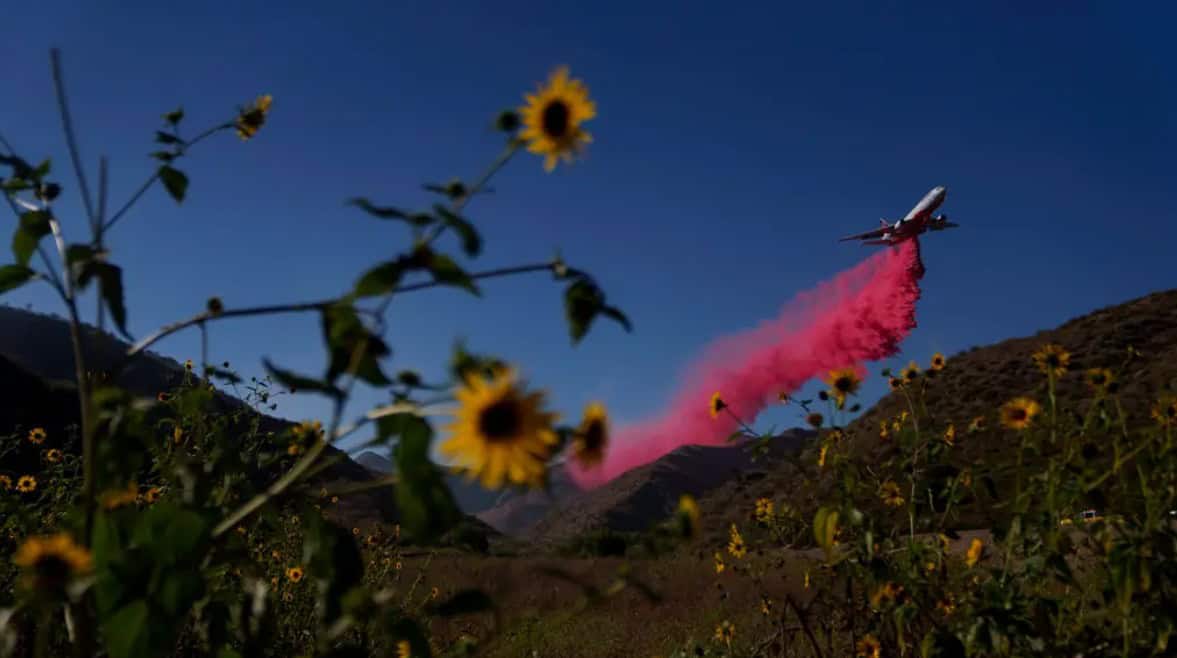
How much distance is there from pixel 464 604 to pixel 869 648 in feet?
7.15

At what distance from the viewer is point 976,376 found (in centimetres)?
3081

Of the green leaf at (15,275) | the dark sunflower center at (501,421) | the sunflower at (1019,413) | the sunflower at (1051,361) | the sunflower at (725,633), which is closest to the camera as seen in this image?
the dark sunflower center at (501,421)

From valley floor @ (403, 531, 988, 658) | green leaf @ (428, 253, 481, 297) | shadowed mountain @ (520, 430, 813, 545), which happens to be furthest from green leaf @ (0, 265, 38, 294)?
shadowed mountain @ (520, 430, 813, 545)

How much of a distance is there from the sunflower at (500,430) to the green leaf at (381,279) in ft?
0.63

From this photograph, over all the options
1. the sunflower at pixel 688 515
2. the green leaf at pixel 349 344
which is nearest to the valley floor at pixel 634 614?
the sunflower at pixel 688 515

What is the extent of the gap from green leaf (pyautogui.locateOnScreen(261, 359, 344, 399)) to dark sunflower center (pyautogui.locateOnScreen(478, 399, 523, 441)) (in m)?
0.23

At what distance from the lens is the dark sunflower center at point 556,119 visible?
1.76 meters

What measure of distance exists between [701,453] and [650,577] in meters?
76.4

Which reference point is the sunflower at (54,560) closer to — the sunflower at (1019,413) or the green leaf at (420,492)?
the green leaf at (420,492)

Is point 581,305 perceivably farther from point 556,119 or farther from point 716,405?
point 716,405

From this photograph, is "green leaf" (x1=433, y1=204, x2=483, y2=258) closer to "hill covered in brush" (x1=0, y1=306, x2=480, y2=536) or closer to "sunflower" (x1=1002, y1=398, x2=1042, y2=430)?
"hill covered in brush" (x1=0, y1=306, x2=480, y2=536)

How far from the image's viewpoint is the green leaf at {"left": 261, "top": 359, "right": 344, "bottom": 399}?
1336mm

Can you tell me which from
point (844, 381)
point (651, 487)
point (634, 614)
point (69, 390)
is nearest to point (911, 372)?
point (844, 381)

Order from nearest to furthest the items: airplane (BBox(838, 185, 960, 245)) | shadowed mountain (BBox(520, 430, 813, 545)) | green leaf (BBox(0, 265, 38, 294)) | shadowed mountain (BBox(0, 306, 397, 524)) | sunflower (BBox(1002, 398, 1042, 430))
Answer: green leaf (BBox(0, 265, 38, 294))
shadowed mountain (BBox(0, 306, 397, 524))
sunflower (BBox(1002, 398, 1042, 430))
airplane (BBox(838, 185, 960, 245))
shadowed mountain (BBox(520, 430, 813, 545))
